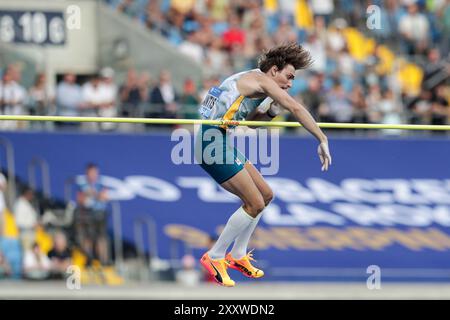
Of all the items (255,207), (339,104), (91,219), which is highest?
(339,104)

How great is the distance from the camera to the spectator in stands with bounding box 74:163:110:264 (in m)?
22.9

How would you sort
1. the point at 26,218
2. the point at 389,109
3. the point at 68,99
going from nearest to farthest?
the point at 26,218 < the point at 68,99 < the point at 389,109

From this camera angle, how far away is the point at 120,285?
23.0 m

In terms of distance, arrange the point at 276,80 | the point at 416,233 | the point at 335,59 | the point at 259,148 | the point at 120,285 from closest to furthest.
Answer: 1. the point at 276,80
2. the point at 259,148
3. the point at 120,285
4. the point at 416,233
5. the point at 335,59

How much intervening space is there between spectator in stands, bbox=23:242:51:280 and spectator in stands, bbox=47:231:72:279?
11 centimetres

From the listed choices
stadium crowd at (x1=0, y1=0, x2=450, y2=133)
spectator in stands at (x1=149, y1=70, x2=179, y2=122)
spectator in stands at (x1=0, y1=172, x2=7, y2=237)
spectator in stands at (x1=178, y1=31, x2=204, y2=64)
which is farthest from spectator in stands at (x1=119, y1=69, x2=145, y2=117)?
spectator in stands at (x1=0, y1=172, x2=7, y2=237)

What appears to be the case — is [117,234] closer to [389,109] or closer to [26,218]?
[26,218]

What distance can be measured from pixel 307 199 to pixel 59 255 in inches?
187

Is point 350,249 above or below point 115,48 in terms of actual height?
below

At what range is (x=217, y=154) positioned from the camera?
49.0 ft

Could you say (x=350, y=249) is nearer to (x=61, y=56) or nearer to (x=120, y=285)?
(x=120, y=285)

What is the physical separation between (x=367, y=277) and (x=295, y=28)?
5.96m

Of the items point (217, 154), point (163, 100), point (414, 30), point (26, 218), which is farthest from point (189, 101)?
point (217, 154)
